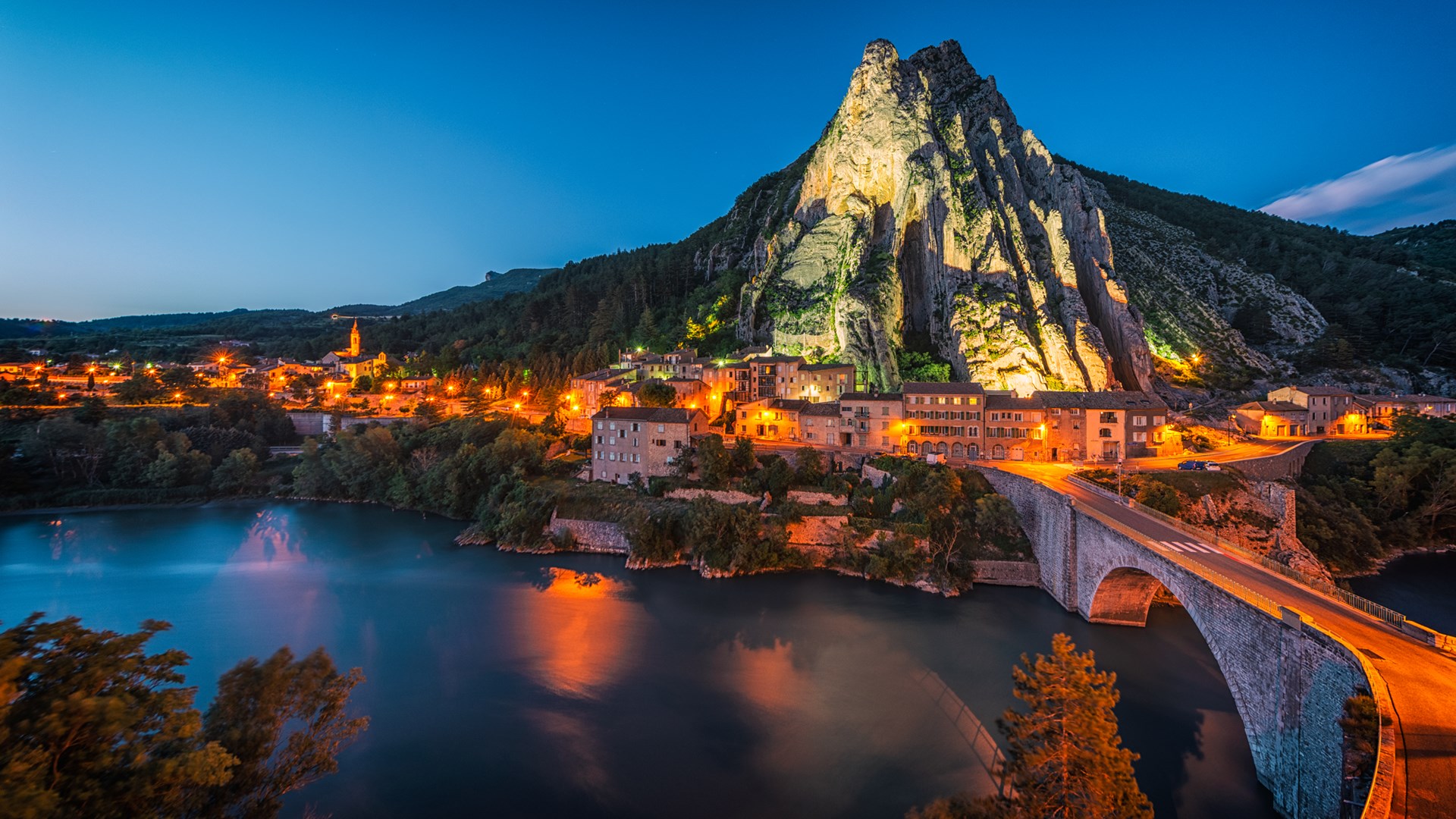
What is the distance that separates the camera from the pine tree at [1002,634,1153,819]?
816cm

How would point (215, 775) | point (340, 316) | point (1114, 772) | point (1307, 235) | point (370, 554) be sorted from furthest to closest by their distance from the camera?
point (340, 316) → point (1307, 235) → point (370, 554) → point (1114, 772) → point (215, 775)

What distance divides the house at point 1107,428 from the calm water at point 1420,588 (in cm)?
1028

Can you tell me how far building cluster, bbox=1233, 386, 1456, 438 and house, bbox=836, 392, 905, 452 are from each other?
27516mm

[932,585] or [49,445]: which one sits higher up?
[49,445]

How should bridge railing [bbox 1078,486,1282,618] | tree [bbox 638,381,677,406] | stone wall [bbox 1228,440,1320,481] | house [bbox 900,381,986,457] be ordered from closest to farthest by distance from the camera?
bridge railing [bbox 1078,486,1282,618] < stone wall [bbox 1228,440,1320,481] < house [bbox 900,381,986,457] < tree [bbox 638,381,677,406]

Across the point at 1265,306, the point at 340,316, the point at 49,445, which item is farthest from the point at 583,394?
the point at 340,316

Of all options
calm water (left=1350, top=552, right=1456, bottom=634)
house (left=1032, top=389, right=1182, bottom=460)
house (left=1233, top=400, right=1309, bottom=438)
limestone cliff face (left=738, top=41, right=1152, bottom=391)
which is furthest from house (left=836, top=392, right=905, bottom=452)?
house (left=1233, top=400, right=1309, bottom=438)

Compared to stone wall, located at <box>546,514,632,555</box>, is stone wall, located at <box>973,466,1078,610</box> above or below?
above

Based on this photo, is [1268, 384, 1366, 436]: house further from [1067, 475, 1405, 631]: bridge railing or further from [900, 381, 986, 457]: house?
[1067, 475, 1405, 631]: bridge railing

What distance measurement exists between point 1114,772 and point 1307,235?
348ft

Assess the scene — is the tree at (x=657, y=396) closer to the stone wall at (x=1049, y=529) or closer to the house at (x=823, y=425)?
the house at (x=823, y=425)

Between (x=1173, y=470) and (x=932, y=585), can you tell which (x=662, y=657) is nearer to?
(x=932, y=585)

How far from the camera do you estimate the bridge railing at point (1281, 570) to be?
11547mm

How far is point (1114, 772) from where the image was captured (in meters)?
8.21
